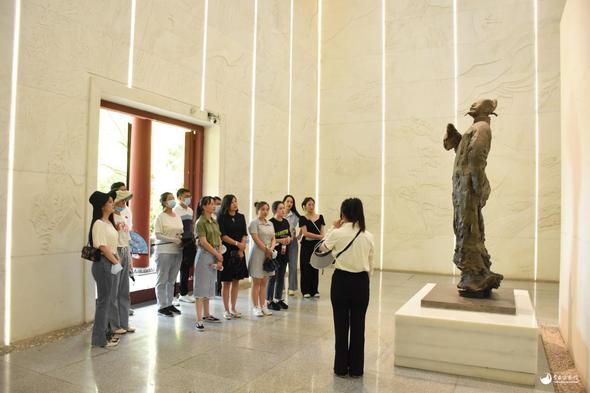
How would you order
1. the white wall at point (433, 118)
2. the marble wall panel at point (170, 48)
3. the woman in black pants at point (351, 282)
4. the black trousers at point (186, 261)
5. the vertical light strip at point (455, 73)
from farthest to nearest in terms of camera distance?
the vertical light strip at point (455, 73)
the white wall at point (433, 118)
the black trousers at point (186, 261)
the marble wall panel at point (170, 48)
the woman in black pants at point (351, 282)

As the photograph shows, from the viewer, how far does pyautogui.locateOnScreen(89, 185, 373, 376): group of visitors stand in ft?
12.8

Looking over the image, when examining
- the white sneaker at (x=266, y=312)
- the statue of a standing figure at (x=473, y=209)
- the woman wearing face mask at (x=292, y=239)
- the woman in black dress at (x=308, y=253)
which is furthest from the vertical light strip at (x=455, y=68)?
the white sneaker at (x=266, y=312)

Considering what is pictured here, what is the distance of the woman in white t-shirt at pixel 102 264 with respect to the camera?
181 inches

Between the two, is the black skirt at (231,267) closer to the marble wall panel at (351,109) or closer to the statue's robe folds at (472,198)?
the statue's robe folds at (472,198)

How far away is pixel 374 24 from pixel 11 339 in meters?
10.0

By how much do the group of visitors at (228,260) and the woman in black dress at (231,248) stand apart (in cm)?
1

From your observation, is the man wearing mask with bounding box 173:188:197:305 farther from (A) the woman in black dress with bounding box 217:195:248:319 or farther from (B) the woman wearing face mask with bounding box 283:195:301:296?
(B) the woman wearing face mask with bounding box 283:195:301:296

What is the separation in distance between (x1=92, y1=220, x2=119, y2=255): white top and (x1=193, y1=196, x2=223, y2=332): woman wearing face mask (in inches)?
40.9

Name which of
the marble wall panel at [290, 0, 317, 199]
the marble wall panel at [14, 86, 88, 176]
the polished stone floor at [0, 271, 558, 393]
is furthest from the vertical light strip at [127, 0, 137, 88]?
the marble wall panel at [290, 0, 317, 199]

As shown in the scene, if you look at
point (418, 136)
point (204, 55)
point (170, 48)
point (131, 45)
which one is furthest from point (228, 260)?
point (418, 136)

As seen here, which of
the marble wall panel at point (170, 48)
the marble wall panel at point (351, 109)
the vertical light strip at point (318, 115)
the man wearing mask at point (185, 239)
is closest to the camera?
the marble wall panel at point (170, 48)

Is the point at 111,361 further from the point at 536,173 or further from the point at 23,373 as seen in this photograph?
the point at 536,173

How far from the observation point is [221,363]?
14.0ft

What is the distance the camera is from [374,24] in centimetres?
1118
